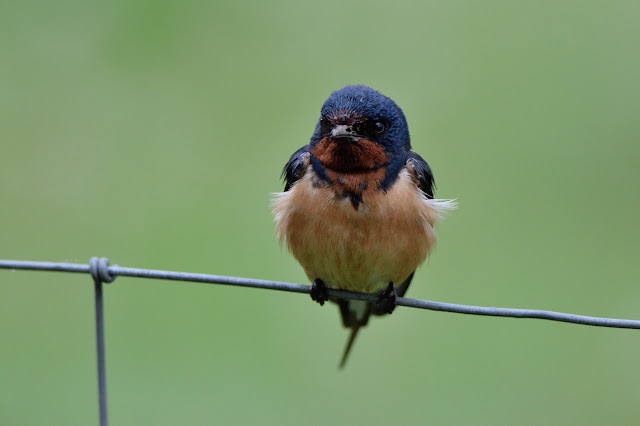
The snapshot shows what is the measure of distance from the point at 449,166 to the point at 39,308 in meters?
2.64

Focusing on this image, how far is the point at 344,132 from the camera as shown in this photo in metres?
3.58

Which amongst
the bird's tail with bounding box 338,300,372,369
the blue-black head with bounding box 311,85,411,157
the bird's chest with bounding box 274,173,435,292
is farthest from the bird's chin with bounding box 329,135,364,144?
the bird's tail with bounding box 338,300,372,369

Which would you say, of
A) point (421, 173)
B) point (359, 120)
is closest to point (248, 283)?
point (359, 120)

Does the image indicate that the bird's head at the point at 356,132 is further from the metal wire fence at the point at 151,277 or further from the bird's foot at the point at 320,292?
the metal wire fence at the point at 151,277

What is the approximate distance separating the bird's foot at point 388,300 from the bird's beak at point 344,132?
0.65 metres

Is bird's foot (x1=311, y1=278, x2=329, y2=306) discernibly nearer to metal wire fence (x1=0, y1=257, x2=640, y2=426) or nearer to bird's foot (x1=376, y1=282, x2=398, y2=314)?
bird's foot (x1=376, y1=282, x2=398, y2=314)

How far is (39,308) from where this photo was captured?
5.23 m

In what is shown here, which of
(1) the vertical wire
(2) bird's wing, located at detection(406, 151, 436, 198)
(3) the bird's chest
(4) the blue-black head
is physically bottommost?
(1) the vertical wire

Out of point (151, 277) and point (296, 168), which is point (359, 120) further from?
point (151, 277)

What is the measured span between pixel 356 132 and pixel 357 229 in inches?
15.7

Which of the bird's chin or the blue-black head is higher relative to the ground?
the blue-black head

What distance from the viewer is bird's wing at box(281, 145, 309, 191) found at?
3.74 m

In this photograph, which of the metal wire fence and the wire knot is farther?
the wire knot

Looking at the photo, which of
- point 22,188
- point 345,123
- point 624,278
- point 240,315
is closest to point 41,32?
point 22,188
